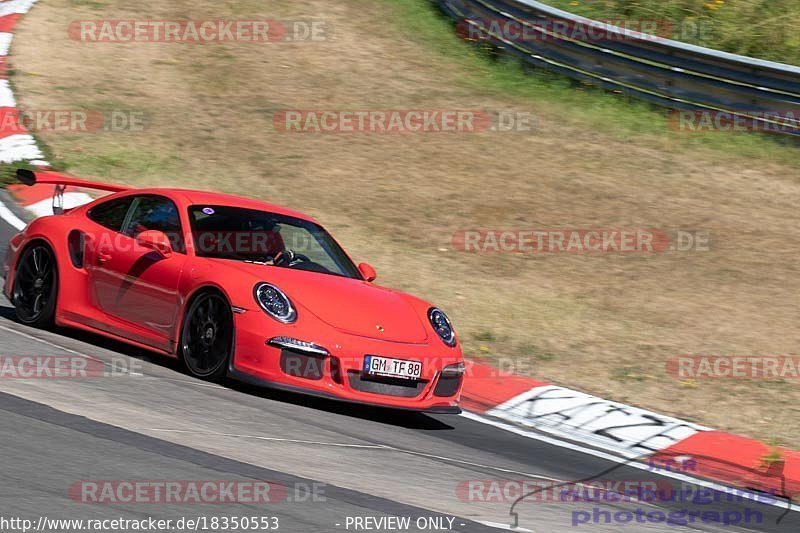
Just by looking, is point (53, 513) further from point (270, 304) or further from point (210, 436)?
point (270, 304)

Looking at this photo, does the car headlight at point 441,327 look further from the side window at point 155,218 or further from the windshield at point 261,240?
the side window at point 155,218

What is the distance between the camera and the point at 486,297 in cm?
1082

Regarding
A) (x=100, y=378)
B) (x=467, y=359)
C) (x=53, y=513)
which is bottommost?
(x=467, y=359)

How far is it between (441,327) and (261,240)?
4.31ft

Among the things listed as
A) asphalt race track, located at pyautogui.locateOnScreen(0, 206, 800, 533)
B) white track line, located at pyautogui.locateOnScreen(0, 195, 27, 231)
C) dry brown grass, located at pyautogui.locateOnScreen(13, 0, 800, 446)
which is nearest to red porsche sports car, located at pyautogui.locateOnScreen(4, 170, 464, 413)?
asphalt race track, located at pyautogui.locateOnScreen(0, 206, 800, 533)

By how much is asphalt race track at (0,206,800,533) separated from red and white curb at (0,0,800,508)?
403 mm

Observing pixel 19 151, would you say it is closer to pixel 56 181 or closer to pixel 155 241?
pixel 56 181

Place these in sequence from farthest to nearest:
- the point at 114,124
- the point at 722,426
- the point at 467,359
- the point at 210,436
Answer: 1. the point at 114,124
2. the point at 467,359
3. the point at 722,426
4. the point at 210,436

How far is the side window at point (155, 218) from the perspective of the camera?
312 inches

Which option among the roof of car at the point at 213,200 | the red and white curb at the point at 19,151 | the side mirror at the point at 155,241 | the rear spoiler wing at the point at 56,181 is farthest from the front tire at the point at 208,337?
the red and white curb at the point at 19,151

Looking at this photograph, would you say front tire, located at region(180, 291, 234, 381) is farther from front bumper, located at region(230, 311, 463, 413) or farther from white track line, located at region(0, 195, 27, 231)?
white track line, located at region(0, 195, 27, 231)

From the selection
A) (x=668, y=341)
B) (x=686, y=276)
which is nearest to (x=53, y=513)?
(x=668, y=341)

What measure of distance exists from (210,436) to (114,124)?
955 cm

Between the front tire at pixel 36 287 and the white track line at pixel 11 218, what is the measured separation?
2.69m
